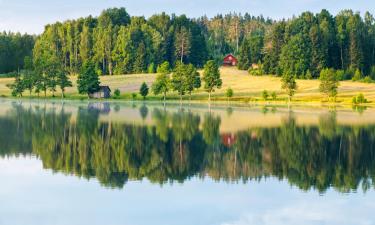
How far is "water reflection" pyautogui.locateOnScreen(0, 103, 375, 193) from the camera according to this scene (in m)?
28.5

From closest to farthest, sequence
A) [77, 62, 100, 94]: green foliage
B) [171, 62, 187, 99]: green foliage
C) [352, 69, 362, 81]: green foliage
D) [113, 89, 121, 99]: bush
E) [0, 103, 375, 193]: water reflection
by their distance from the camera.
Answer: [0, 103, 375, 193]: water reflection, [171, 62, 187, 99]: green foliage, [77, 62, 100, 94]: green foliage, [113, 89, 121, 99]: bush, [352, 69, 362, 81]: green foliage

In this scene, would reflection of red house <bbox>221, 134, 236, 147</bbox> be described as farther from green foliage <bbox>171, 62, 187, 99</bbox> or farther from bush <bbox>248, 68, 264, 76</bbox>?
bush <bbox>248, 68, 264, 76</bbox>

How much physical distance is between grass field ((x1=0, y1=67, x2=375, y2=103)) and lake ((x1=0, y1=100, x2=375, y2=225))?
237 feet

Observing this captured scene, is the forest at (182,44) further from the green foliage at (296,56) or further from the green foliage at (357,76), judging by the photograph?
the green foliage at (357,76)

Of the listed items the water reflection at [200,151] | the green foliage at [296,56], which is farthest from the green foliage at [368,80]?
the water reflection at [200,151]

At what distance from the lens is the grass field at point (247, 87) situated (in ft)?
391

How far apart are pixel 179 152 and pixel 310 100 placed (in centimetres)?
8162

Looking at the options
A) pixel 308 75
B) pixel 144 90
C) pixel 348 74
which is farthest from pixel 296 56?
pixel 144 90

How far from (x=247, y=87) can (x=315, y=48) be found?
2053 cm

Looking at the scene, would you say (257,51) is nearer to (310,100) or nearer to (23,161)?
(310,100)

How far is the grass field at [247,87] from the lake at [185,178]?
2841 inches

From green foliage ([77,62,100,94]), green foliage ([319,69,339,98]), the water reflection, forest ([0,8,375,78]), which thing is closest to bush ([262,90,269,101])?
green foliage ([319,69,339,98])

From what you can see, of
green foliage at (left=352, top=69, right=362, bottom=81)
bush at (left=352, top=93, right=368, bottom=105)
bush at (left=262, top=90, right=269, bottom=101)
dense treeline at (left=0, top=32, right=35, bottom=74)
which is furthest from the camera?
dense treeline at (left=0, top=32, right=35, bottom=74)

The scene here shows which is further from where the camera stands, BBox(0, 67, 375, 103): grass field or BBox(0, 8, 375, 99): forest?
BBox(0, 8, 375, 99): forest
